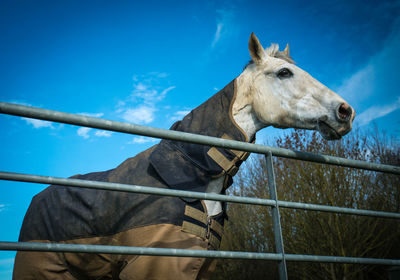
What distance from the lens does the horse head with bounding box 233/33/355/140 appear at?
8.61 ft

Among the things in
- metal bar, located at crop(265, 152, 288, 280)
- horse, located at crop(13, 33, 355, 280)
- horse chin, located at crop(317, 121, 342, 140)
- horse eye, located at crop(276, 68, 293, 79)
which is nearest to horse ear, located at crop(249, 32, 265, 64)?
horse, located at crop(13, 33, 355, 280)

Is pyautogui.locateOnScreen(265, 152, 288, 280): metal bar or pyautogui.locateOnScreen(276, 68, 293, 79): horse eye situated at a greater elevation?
pyautogui.locateOnScreen(276, 68, 293, 79): horse eye

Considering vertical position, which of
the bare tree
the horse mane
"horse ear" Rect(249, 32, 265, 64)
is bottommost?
the bare tree

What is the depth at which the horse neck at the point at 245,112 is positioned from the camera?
108 inches

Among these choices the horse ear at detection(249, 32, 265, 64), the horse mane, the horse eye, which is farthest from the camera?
the horse mane

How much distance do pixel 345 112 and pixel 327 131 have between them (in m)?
0.22

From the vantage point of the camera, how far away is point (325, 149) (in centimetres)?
1062

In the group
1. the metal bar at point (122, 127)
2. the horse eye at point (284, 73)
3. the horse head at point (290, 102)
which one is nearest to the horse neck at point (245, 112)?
the horse head at point (290, 102)

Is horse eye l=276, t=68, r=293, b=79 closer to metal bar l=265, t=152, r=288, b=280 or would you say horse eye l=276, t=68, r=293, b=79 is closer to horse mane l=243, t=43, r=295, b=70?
horse mane l=243, t=43, r=295, b=70

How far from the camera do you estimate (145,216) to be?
2211mm

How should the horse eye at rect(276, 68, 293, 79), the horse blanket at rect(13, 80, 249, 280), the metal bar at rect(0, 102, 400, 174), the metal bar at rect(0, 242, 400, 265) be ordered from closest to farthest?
the metal bar at rect(0, 242, 400, 265), the metal bar at rect(0, 102, 400, 174), the horse blanket at rect(13, 80, 249, 280), the horse eye at rect(276, 68, 293, 79)

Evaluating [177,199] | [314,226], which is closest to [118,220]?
[177,199]

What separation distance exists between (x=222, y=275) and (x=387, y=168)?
1133cm

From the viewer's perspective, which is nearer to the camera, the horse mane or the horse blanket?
Answer: the horse blanket
